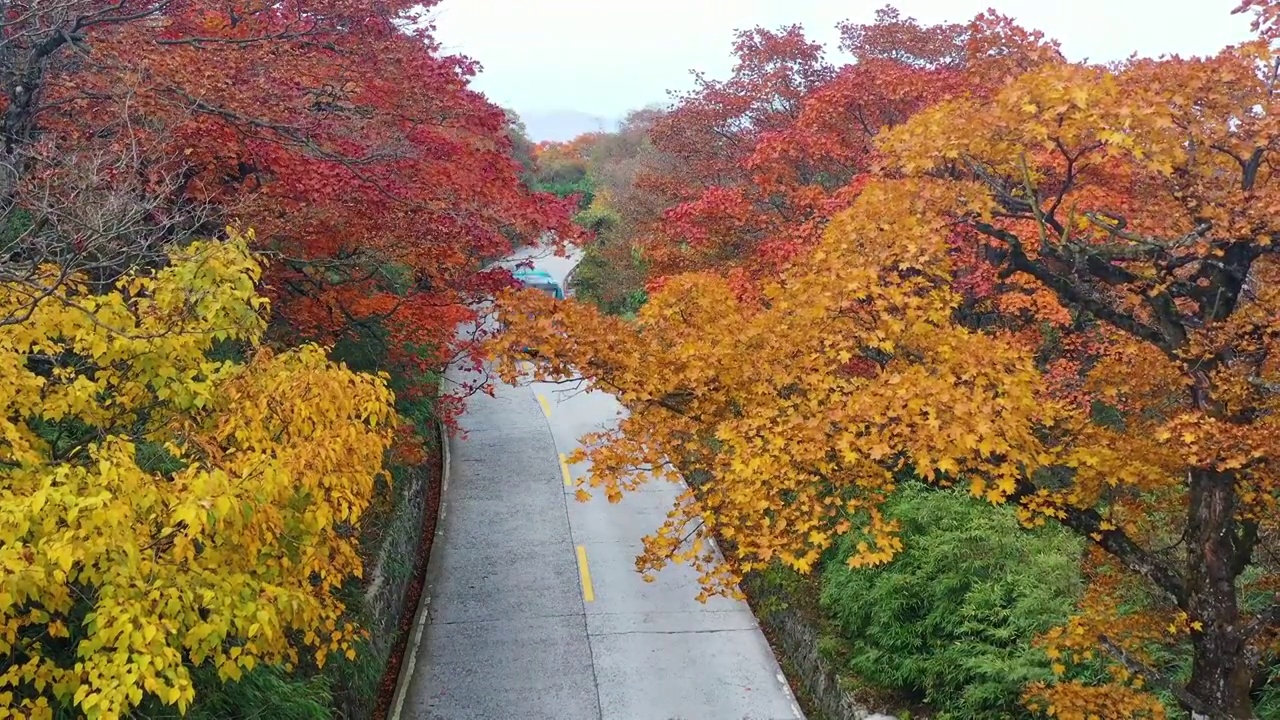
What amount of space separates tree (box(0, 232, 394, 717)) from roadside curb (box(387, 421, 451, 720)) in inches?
158

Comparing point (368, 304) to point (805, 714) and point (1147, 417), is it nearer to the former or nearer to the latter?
point (805, 714)

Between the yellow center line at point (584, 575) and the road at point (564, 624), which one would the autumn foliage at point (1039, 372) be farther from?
the yellow center line at point (584, 575)

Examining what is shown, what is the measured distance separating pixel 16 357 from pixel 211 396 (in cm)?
112

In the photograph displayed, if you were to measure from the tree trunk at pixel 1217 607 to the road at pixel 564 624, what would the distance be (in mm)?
5424

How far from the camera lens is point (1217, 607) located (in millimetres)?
6016

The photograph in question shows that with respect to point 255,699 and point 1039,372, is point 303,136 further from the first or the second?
point 1039,372

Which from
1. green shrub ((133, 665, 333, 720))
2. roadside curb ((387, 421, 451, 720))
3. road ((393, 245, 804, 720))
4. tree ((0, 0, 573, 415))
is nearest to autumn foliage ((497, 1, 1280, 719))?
green shrub ((133, 665, 333, 720))

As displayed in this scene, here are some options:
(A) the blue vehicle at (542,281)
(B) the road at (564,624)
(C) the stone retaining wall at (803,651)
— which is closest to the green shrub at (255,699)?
(B) the road at (564,624)

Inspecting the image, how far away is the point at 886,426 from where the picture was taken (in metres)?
6.32

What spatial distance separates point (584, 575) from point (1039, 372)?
8670 millimetres

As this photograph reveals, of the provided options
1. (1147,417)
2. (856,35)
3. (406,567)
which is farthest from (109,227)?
(856,35)

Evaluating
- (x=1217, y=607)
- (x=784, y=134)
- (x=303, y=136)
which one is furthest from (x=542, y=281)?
(x=1217, y=607)

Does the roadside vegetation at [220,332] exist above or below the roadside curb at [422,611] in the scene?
above

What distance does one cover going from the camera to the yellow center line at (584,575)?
1309 cm
